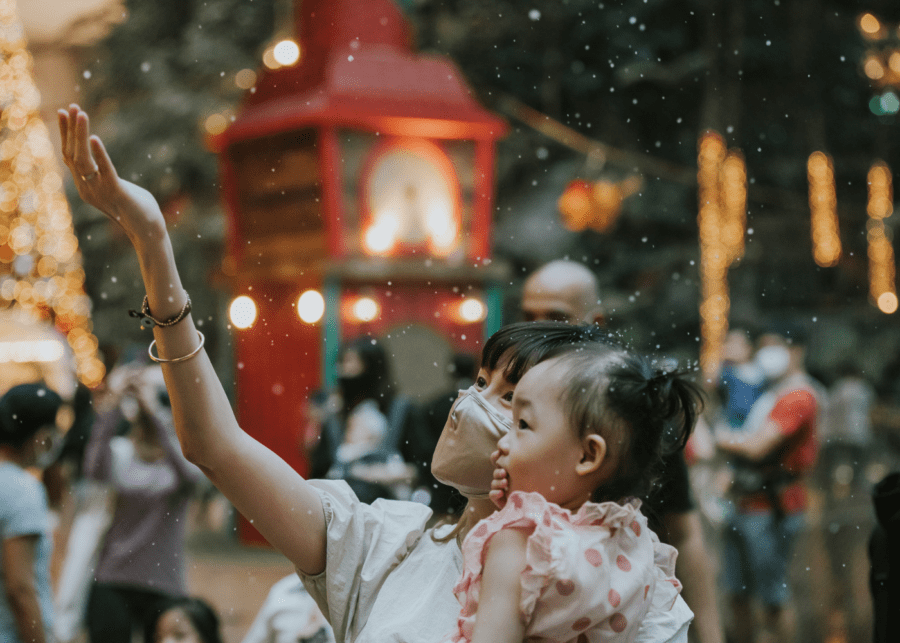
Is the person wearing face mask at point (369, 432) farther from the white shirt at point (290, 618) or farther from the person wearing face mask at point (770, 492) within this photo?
the person wearing face mask at point (770, 492)

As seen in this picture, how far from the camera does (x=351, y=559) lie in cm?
152

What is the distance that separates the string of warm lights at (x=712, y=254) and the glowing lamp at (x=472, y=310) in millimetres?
4217

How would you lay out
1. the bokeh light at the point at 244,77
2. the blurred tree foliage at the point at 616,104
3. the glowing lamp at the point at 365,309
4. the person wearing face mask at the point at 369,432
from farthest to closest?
the bokeh light at the point at 244,77 → the blurred tree foliage at the point at 616,104 → the glowing lamp at the point at 365,309 → the person wearing face mask at the point at 369,432

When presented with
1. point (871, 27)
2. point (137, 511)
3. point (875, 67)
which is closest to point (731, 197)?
point (875, 67)

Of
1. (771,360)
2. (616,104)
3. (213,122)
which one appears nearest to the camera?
(771,360)

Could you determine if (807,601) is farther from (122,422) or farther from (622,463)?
(622,463)

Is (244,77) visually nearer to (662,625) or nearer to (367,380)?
(367,380)

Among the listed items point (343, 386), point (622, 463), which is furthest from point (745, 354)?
point (622, 463)

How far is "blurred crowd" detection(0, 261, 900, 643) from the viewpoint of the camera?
266 cm

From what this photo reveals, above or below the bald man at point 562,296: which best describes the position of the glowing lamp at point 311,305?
below

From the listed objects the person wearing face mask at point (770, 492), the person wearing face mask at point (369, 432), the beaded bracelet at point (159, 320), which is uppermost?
the beaded bracelet at point (159, 320)

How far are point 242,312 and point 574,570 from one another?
854cm

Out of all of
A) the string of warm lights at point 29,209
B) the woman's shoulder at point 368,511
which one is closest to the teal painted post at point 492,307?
the string of warm lights at point 29,209

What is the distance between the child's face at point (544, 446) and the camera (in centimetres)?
128
